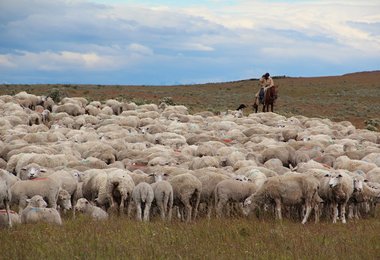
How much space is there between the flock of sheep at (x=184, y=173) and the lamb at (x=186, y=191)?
23 mm

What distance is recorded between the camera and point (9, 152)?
62.7 feet

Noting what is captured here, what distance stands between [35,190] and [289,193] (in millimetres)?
5420

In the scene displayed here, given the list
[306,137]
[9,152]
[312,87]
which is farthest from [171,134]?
[312,87]

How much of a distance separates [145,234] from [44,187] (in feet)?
11.4

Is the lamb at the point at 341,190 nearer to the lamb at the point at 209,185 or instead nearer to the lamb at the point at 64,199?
the lamb at the point at 209,185

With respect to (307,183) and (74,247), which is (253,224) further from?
(74,247)

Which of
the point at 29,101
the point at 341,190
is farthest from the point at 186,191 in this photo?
the point at 29,101

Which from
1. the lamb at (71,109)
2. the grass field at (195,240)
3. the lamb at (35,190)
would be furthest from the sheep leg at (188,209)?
the lamb at (71,109)

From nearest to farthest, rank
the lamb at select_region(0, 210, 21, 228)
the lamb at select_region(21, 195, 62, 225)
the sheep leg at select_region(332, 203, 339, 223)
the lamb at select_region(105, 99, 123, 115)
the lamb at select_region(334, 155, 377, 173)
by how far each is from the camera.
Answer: the lamb at select_region(0, 210, 21, 228) < the lamb at select_region(21, 195, 62, 225) < the sheep leg at select_region(332, 203, 339, 223) < the lamb at select_region(334, 155, 377, 173) < the lamb at select_region(105, 99, 123, 115)

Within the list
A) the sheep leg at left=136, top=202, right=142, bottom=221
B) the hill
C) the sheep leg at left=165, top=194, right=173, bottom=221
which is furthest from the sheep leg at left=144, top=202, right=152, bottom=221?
the hill

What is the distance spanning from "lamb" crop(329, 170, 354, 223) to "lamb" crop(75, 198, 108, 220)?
4.96m

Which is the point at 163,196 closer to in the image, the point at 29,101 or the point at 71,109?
the point at 71,109

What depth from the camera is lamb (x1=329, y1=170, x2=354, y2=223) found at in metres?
13.2

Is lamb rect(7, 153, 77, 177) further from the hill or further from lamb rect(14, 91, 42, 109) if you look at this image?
the hill
